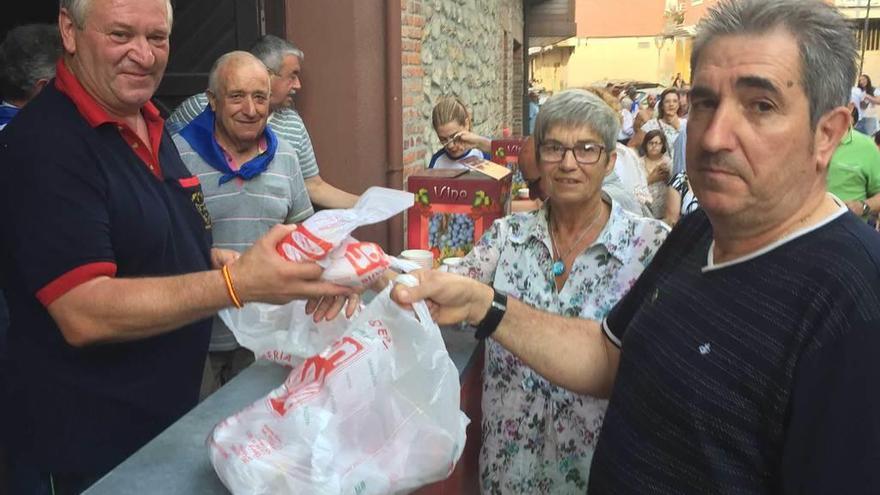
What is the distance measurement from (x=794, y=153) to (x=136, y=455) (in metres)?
1.36

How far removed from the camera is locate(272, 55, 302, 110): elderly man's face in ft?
12.6

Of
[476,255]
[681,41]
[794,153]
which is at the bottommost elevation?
[476,255]

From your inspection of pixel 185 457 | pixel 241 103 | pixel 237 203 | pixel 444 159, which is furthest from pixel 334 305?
pixel 444 159

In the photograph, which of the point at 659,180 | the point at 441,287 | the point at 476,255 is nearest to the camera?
the point at 441,287

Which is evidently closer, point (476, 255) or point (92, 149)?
point (92, 149)

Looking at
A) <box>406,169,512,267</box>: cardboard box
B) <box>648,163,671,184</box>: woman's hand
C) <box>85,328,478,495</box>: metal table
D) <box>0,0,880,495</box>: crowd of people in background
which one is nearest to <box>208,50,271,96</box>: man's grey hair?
<box>406,169,512,267</box>: cardboard box

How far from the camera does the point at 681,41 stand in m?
35.2

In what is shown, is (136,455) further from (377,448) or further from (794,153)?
(794,153)

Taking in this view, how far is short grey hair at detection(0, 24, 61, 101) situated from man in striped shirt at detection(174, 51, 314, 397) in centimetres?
64

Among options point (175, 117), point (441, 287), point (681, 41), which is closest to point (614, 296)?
point (441, 287)

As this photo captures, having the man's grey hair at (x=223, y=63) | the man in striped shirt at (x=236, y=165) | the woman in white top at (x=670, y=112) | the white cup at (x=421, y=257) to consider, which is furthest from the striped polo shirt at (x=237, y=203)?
the woman in white top at (x=670, y=112)

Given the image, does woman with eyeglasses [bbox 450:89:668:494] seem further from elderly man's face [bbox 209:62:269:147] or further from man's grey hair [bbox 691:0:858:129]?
elderly man's face [bbox 209:62:269:147]

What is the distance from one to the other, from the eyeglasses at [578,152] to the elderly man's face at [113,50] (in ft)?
3.77

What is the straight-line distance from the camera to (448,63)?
623cm
